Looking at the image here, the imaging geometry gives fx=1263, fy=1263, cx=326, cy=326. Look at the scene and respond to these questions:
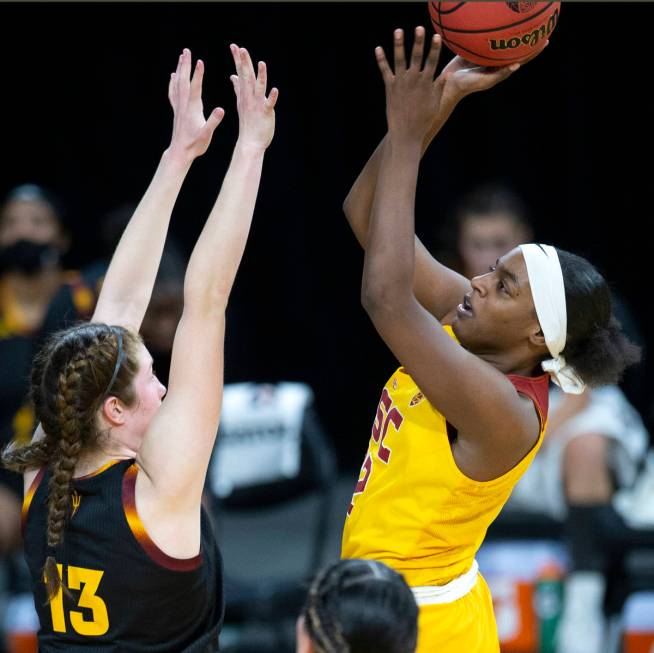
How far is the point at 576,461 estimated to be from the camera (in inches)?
196

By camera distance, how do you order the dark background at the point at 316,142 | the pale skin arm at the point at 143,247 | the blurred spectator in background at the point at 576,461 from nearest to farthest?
the pale skin arm at the point at 143,247, the blurred spectator in background at the point at 576,461, the dark background at the point at 316,142

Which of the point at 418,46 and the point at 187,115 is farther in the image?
the point at 187,115

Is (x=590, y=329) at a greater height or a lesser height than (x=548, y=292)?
lesser

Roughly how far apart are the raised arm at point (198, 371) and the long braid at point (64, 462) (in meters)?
0.16

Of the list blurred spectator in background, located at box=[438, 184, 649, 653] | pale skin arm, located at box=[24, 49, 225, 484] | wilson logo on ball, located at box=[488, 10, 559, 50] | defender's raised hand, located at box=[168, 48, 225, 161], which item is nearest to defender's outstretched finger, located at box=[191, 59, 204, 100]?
defender's raised hand, located at box=[168, 48, 225, 161]

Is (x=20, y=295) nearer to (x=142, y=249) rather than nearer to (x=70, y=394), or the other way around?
(x=142, y=249)

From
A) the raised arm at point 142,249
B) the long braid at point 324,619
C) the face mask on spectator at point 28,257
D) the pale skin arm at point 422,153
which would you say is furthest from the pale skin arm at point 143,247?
the face mask on spectator at point 28,257

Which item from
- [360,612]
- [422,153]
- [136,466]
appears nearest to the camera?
[360,612]

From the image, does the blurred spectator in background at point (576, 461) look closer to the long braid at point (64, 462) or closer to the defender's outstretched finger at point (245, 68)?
the defender's outstretched finger at point (245, 68)

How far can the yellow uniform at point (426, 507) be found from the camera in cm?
274

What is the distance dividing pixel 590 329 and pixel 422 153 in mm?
536

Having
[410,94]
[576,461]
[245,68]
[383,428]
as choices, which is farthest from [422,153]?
[576,461]

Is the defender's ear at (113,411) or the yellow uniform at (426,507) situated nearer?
the defender's ear at (113,411)

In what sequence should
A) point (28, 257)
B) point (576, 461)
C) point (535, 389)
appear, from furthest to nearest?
point (28, 257) < point (576, 461) < point (535, 389)
